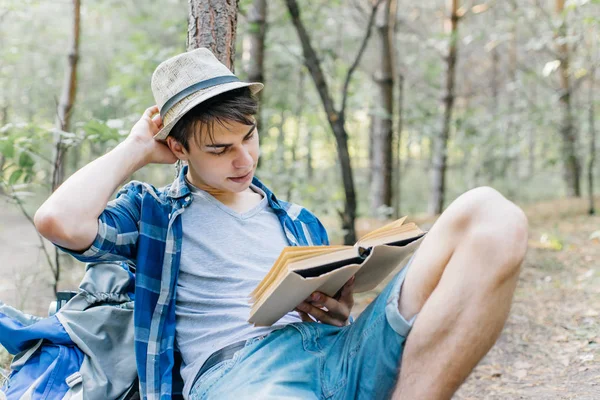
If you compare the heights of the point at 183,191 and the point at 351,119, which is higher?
the point at 183,191

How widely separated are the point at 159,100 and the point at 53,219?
66 centimetres

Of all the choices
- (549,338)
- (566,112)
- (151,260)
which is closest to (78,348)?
(151,260)

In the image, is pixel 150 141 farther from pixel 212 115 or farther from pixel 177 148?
pixel 212 115

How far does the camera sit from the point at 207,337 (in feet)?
6.64

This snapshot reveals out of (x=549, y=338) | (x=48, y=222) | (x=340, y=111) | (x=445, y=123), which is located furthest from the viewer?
(x=445, y=123)

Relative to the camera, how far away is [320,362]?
1852 millimetres

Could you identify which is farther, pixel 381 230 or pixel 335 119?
pixel 335 119

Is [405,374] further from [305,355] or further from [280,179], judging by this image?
[280,179]

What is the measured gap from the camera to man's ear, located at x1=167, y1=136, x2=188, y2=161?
2211 millimetres

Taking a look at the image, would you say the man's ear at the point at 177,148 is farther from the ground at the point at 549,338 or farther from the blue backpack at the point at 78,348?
the ground at the point at 549,338

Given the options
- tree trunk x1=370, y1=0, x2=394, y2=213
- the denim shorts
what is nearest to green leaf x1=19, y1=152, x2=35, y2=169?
the denim shorts

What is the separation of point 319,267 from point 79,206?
83cm

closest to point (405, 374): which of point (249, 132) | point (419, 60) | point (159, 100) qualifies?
point (249, 132)

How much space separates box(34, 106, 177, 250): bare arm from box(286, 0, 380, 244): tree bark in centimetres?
303
